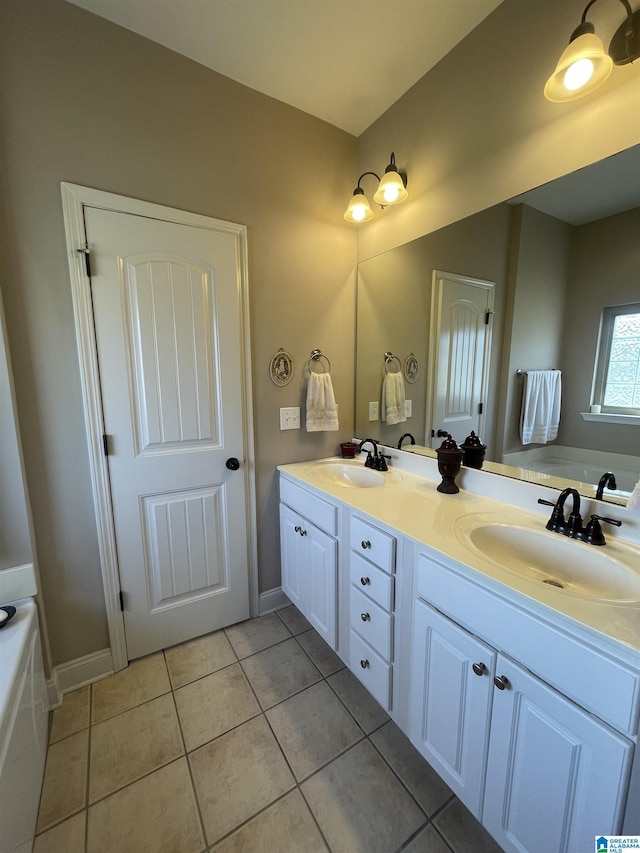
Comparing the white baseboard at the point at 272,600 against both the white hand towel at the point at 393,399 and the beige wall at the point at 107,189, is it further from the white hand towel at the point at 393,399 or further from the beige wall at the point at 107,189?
the white hand towel at the point at 393,399

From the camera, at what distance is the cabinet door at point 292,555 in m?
1.79

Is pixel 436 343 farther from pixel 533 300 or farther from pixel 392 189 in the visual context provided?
pixel 392 189

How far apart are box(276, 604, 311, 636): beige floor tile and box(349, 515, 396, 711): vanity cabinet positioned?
1.72 feet

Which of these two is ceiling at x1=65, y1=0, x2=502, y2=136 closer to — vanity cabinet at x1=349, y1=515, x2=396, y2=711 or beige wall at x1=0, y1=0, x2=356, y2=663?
beige wall at x1=0, y1=0, x2=356, y2=663

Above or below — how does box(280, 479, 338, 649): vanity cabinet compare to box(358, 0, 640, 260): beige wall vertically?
below

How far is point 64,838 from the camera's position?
3.43 ft

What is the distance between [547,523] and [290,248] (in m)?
1.75

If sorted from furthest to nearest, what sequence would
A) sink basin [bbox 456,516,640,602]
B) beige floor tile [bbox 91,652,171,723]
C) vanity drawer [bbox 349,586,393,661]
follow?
beige floor tile [bbox 91,652,171,723], vanity drawer [bbox 349,586,393,661], sink basin [bbox 456,516,640,602]

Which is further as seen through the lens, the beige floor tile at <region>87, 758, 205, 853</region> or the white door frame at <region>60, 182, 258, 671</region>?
the white door frame at <region>60, 182, 258, 671</region>

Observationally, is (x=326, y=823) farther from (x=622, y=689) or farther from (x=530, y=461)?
(x=530, y=461)

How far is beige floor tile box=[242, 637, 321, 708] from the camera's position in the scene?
1532 mm

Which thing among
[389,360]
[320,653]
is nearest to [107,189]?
[389,360]

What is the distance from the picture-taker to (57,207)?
1.33 m

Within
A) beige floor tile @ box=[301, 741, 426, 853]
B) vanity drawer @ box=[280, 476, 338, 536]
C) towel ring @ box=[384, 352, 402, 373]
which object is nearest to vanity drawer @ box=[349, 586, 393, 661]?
vanity drawer @ box=[280, 476, 338, 536]
